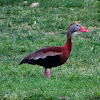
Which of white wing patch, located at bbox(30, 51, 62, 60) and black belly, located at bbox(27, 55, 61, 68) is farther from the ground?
white wing patch, located at bbox(30, 51, 62, 60)

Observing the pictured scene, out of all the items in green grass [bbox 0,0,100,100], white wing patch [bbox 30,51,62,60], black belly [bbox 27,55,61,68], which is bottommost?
green grass [bbox 0,0,100,100]

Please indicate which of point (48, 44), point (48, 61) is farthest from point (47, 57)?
point (48, 44)

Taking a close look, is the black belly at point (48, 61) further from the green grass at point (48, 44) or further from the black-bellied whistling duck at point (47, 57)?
the green grass at point (48, 44)

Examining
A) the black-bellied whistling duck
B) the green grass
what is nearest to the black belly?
the black-bellied whistling duck

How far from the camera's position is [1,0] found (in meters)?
15.2

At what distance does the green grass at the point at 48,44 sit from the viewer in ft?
19.6

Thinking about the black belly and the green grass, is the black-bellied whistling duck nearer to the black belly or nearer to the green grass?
the black belly

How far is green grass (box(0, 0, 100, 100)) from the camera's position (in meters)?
5.99

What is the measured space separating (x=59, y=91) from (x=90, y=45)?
4.60m

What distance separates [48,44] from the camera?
34.1ft

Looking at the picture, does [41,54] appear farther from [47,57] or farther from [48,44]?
[48,44]

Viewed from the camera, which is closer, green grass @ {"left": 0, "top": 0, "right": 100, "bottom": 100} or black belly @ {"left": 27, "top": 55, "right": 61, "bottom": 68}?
green grass @ {"left": 0, "top": 0, "right": 100, "bottom": 100}

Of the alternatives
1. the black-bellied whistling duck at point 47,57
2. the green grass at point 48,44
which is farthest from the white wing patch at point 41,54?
the green grass at point 48,44

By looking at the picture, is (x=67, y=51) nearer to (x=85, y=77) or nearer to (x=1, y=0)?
(x=85, y=77)
